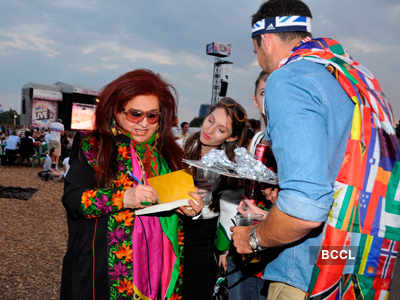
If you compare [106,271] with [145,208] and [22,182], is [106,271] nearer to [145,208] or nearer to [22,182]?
[145,208]

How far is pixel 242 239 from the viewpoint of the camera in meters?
1.44

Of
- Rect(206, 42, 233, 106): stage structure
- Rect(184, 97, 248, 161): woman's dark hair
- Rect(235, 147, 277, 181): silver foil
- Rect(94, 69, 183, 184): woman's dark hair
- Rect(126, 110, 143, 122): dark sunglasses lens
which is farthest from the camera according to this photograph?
Rect(206, 42, 233, 106): stage structure

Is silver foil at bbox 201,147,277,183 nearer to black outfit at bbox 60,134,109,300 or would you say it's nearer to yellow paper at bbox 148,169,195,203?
yellow paper at bbox 148,169,195,203

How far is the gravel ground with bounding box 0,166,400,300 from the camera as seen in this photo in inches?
161

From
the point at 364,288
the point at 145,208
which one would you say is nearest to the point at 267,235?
the point at 364,288

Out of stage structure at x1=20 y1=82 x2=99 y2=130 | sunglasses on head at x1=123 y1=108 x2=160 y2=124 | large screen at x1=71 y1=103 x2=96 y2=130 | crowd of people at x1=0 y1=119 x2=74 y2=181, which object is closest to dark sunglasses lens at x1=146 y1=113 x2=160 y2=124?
sunglasses on head at x1=123 y1=108 x2=160 y2=124

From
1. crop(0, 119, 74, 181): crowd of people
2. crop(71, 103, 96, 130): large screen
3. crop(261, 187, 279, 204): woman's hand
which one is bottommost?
crop(0, 119, 74, 181): crowd of people

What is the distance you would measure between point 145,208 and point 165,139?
0.70 meters

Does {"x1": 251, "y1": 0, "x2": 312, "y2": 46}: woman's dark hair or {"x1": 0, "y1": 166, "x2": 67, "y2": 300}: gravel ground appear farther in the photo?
{"x1": 0, "y1": 166, "x2": 67, "y2": 300}: gravel ground

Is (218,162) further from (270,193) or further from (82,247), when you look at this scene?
(82,247)

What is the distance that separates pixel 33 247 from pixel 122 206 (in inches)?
181

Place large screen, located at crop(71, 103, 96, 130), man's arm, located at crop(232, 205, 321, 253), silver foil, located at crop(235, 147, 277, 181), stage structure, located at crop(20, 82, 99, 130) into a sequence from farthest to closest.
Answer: large screen, located at crop(71, 103, 96, 130)
stage structure, located at crop(20, 82, 99, 130)
silver foil, located at crop(235, 147, 277, 181)
man's arm, located at crop(232, 205, 321, 253)

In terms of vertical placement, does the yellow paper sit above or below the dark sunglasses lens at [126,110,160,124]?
below

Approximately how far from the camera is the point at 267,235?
127 cm
